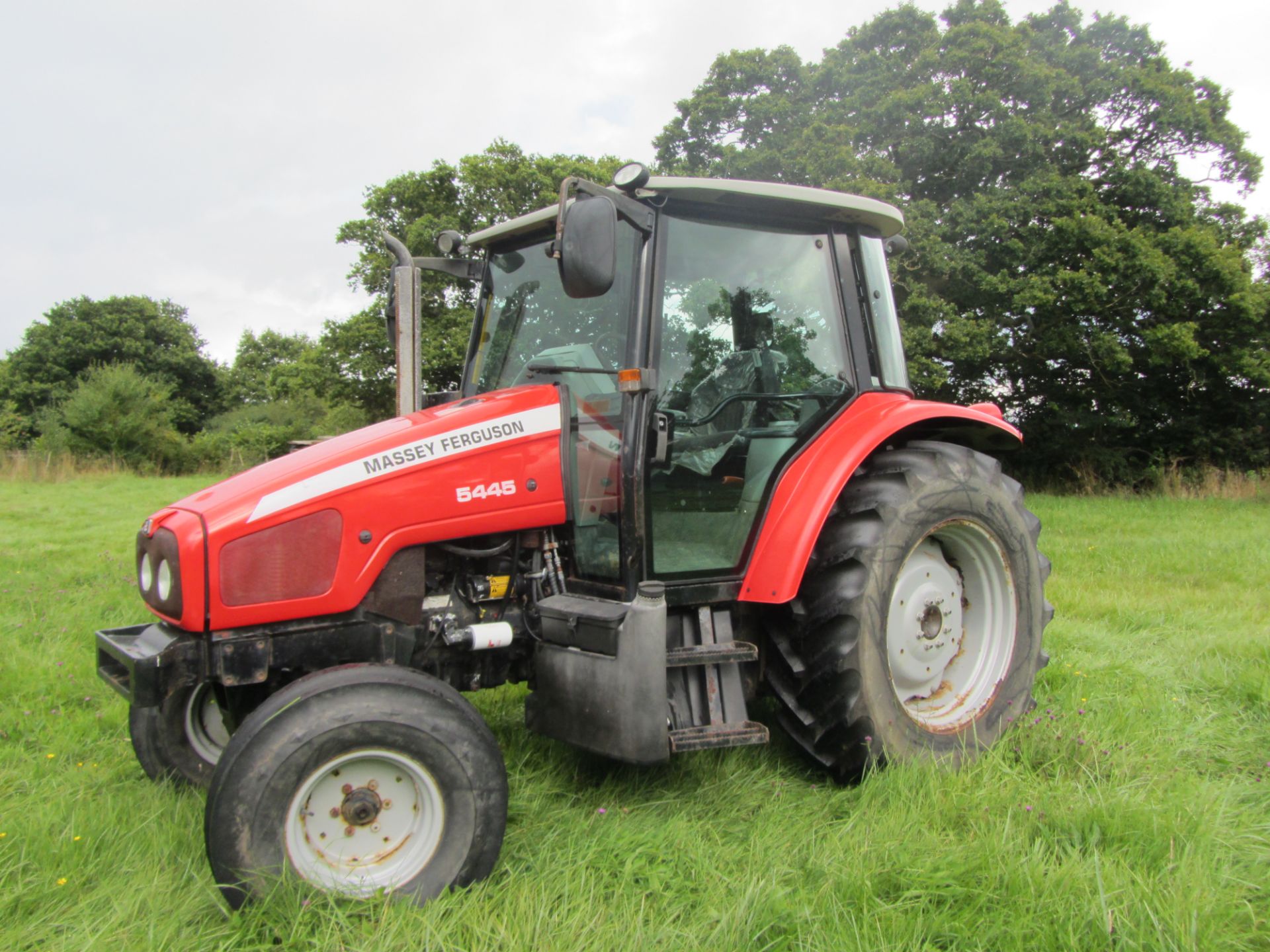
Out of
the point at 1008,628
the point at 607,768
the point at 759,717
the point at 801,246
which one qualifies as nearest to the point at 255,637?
→ the point at 607,768

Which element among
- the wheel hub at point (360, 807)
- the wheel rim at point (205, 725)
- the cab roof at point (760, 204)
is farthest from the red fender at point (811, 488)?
the wheel rim at point (205, 725)

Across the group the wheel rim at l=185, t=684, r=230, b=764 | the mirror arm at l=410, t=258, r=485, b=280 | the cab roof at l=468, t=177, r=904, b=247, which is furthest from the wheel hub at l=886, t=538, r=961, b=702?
the wheel rim at l=185, t=684, r=230, b=764

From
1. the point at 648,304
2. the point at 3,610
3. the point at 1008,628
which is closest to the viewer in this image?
the point at 648,304

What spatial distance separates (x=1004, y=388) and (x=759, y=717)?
1435cm

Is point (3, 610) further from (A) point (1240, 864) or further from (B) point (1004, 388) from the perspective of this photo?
(B) point (1004, 388)

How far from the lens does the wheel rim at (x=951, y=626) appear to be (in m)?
3.00

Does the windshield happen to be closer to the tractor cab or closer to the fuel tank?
the tractor cab

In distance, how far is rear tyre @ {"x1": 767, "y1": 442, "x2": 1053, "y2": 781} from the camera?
2.68 metres

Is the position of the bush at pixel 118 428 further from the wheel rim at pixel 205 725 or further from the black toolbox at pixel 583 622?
the black toolbox at pixel 583 622

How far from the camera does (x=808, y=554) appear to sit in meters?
2.68

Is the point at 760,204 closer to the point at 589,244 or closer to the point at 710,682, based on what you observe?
Result: the point at 589,244

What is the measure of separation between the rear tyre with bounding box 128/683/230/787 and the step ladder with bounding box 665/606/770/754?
149 centimetres

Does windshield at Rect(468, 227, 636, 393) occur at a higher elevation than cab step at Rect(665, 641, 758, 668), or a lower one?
higher

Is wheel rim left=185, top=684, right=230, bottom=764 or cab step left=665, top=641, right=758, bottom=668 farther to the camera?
wheel rim left=185, top=684, right=230, bottom=764
